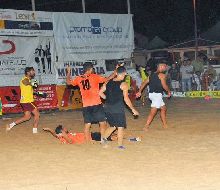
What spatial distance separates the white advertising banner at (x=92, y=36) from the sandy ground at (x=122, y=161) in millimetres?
6756

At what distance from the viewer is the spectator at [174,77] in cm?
2736

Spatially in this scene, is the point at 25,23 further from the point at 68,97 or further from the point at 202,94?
the point at 202,94

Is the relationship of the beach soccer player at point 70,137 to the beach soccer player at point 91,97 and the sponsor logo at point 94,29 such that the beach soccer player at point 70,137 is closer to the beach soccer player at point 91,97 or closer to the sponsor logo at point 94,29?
the beach soccer player at point 91,97

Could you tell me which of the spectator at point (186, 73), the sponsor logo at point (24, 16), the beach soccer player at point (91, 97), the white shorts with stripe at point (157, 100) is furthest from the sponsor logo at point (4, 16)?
the spectator at point (186, 73)

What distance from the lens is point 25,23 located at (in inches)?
773

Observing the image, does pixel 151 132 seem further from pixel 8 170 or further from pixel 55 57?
pixel 55 57

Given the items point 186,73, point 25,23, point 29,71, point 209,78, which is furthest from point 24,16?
point 209,78

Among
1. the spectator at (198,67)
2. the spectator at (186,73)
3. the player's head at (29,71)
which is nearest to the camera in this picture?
the player's head at (29,71)

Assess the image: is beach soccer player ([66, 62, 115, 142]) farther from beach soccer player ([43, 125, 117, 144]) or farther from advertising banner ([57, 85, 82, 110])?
advertising banner ([57, 85, 82, 110])

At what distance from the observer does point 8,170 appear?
8906 millimetres

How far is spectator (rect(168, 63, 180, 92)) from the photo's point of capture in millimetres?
27359

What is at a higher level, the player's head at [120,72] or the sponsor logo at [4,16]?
the sponsor logo at [4,16]

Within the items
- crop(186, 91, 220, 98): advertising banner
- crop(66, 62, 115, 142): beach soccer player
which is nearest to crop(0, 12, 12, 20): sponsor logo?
crop(66, 62, 115, 142): beach soccer player

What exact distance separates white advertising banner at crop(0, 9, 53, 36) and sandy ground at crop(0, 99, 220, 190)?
228 inches
